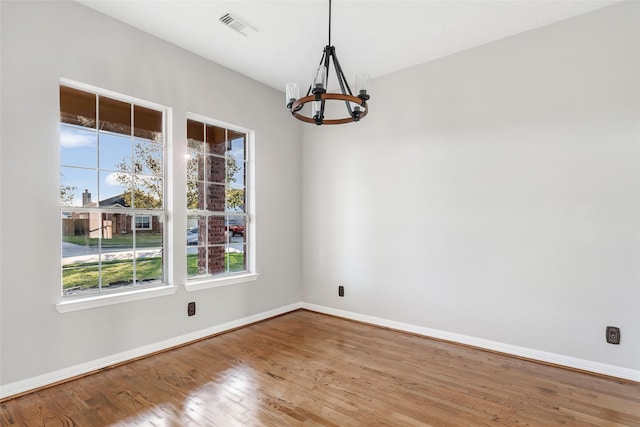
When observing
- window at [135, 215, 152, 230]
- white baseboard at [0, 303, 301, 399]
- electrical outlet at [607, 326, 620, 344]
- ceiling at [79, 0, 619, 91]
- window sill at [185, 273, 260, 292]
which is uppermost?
ceiling at [79, 0, 619, 91]

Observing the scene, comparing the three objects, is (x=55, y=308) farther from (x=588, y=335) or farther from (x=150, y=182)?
(x=588, y=335)

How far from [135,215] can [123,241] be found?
0.26 meters

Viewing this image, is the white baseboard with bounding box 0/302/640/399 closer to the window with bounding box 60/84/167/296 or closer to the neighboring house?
the window with bounding box 60/84/167/296

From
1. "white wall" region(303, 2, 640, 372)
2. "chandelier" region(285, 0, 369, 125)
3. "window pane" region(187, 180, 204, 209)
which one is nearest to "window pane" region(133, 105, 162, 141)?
"window pane" region(187, 180, 204, 209)

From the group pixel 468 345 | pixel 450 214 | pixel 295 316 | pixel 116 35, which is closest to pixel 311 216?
pixel 295 316

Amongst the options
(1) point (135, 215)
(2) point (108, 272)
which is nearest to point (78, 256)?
(2) point (108, 272)

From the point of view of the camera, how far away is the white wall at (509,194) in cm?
266

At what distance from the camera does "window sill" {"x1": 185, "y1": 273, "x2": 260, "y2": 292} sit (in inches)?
134

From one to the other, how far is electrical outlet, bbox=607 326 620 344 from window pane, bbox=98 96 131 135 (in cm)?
443

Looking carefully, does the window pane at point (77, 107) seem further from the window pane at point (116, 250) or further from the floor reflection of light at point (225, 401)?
the floor reflection of light at point (225, 401)

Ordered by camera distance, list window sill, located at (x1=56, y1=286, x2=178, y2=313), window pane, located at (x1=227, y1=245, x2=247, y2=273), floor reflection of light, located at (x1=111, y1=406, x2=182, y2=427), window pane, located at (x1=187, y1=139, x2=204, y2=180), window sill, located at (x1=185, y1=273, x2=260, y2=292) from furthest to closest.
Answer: window pane, located at (x1=227, y1=245, x2=247, y2=273) < window pane, located at (x1=187, y1=139, x2=204, y2=180) < window sill, located at (x1=185, y1=273, x2=260, y2=292) < window sill, located at (x1=56, y1=286, x2=178, y2=313) < floor reflection of light, located at (x1=111, y1=406, x2=182, y2=427)

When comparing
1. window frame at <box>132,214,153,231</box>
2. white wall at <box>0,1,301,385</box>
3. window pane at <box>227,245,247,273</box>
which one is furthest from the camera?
window pane at <box>227,245,247,273</box>

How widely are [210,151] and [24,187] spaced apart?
170cm

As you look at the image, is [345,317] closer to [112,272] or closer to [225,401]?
[225,401]
